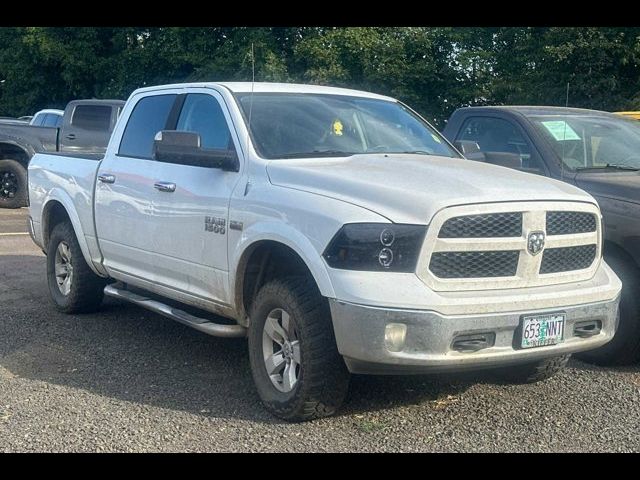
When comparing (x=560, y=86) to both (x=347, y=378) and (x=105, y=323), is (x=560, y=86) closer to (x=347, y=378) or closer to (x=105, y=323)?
(x=105, y=323)

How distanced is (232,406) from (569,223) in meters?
2.22

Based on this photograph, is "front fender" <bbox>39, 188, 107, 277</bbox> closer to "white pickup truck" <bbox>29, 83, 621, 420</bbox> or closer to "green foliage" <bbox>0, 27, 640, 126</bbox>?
"white pickup truck" <bbox>29, 83, 621, 420</bbox>

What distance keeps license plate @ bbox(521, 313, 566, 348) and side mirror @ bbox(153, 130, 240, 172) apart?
6.59ft

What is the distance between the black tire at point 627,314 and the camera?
5812 millimetres

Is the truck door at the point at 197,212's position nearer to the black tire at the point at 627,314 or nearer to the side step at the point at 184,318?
the side step at the point at 184,318

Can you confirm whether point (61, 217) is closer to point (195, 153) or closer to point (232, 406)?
point (195, 153)

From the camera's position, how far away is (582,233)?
4.93 m

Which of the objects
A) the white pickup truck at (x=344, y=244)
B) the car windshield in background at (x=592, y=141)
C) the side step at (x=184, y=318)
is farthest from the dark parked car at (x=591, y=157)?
the side step at (x=184, y=318)

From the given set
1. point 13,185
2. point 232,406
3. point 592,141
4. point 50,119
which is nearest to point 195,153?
point 232,406

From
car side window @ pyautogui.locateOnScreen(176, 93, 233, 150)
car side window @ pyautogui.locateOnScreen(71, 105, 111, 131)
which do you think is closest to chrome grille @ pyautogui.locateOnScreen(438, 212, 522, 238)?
car side window @ pyautogui.locateOnScreen(176, 93, 233, 150)

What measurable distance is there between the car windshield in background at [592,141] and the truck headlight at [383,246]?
101 inches

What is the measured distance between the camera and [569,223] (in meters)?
4.86

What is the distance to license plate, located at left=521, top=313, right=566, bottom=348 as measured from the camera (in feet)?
14.9
